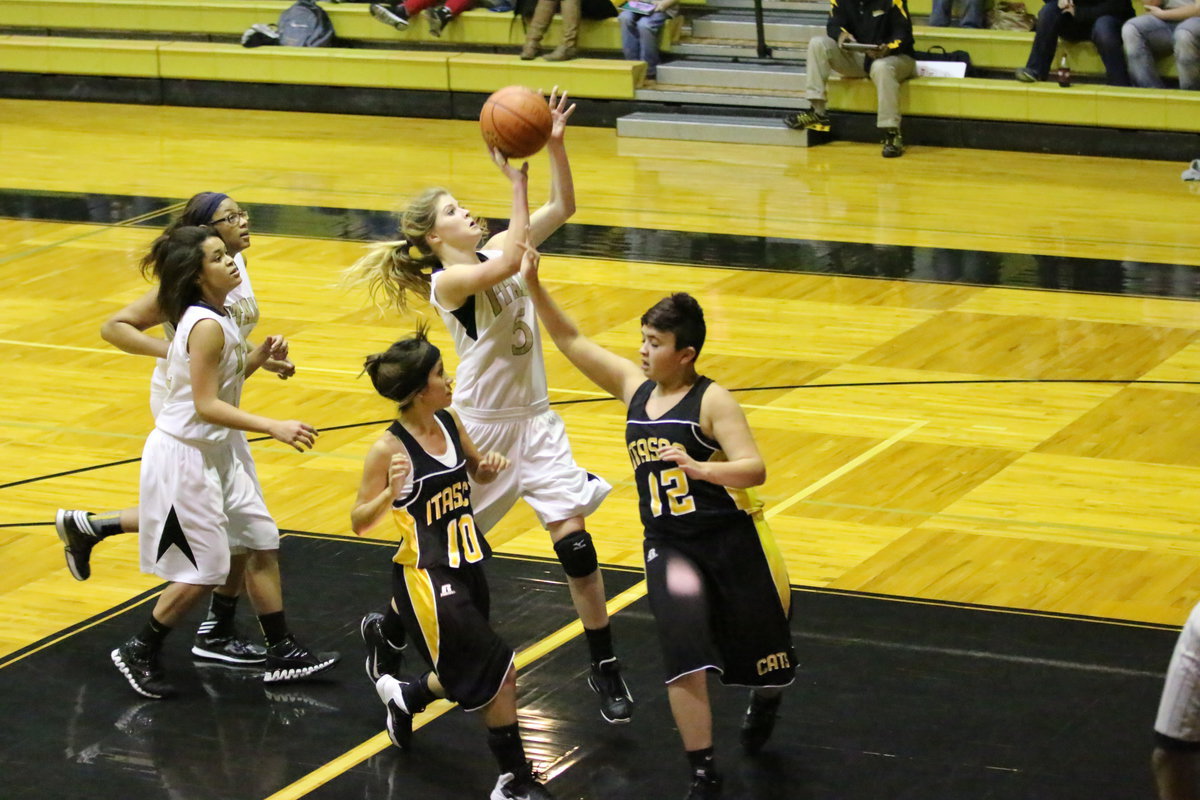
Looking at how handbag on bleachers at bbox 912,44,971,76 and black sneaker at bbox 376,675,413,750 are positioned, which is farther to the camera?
handbag on bleachers at bbox 912,44,971,76

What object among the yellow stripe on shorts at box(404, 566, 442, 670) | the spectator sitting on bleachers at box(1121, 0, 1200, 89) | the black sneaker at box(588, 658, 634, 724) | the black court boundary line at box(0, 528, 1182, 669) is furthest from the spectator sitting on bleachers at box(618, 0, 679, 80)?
the yellow stripe on shorts at box(404, 566, 442, 670)

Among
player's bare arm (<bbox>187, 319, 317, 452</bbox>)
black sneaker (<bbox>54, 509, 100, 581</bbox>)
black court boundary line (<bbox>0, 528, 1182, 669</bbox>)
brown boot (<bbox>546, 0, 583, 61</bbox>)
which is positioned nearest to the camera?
player's bare arm (<bbox>187, 319, 317, 452</bbox>)

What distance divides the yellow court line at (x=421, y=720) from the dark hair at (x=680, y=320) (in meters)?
1.36

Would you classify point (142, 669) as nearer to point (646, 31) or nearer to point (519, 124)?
point (519, 124)

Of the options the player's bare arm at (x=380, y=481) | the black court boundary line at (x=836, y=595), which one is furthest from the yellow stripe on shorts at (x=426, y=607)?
the black court boundary line at (x=836, y=595)

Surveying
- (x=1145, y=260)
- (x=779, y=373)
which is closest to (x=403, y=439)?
(x=779, y=373)

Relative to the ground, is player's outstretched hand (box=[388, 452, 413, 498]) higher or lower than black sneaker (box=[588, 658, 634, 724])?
higher

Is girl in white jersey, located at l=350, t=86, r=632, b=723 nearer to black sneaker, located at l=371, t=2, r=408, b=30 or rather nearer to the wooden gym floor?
the wooden gym floor

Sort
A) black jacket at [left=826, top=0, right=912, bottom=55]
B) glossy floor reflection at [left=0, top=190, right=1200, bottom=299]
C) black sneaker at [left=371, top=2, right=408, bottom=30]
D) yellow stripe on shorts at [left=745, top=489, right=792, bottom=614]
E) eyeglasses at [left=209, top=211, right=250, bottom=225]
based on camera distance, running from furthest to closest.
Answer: black sneaker at [left=371, top=2, right=408, bottom=30]
black jacket at [left=826, top=0, right=912, bottom=55]
glossy floor reflection at [left=0, top=190, right=1200, bottom=299]
eyeglasses at [left=209, top=211, right=250, bottom=225]
yellow stripe on shorts at [left=745, top=489, right=792, bottom=614]

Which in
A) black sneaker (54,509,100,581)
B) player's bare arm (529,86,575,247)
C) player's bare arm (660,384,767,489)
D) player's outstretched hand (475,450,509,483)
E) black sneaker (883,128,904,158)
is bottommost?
black sneaker (54,509,100,581)

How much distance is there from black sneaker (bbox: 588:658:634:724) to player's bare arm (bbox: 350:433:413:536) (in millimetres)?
871

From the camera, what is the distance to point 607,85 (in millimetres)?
14742

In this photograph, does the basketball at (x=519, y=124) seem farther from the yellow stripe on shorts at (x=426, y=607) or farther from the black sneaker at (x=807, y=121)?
the black sneaker at (x=807, y=121)

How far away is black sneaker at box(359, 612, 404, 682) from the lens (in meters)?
5.03
